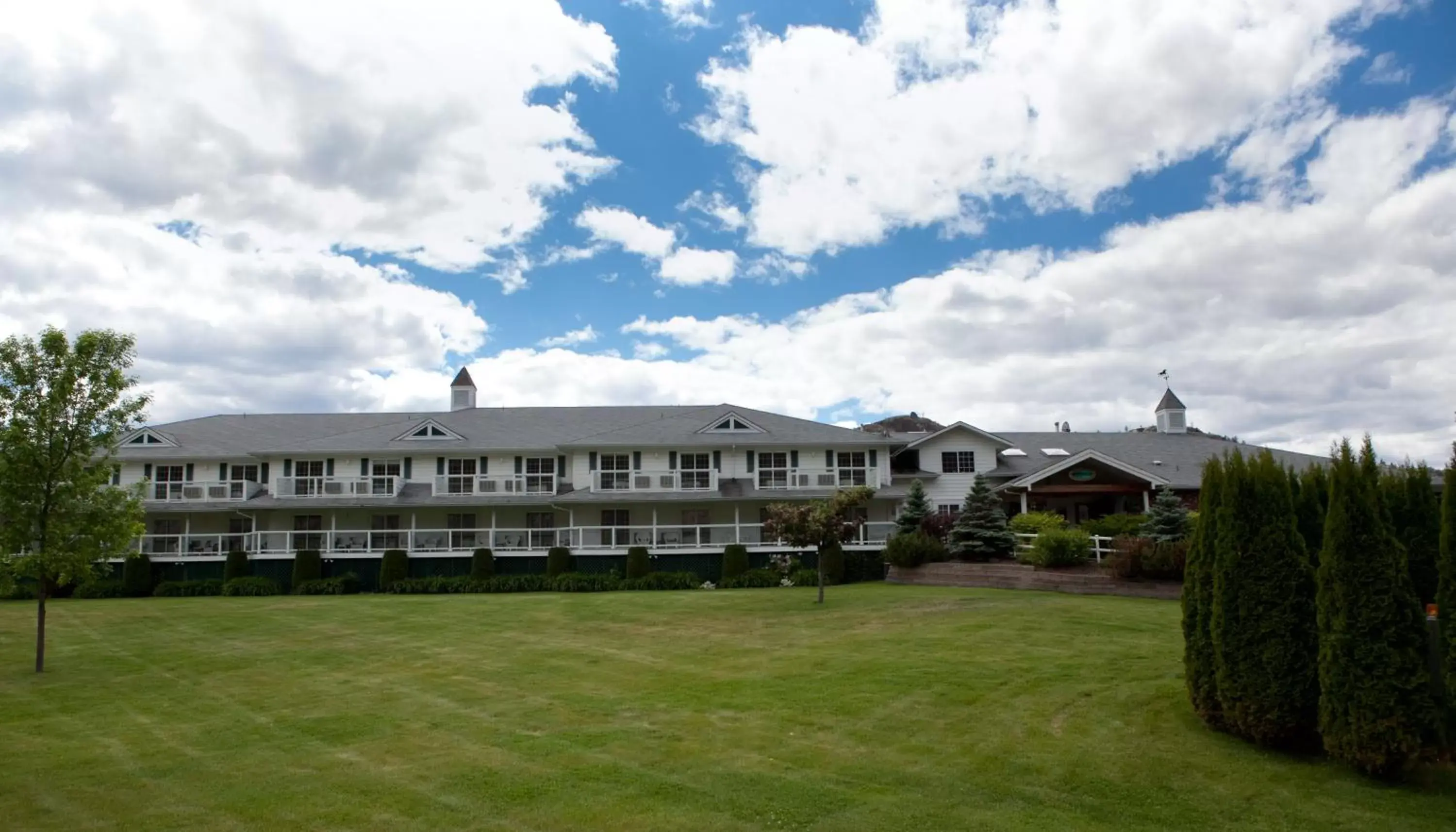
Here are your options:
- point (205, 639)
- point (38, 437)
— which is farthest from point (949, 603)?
point (38, 437)

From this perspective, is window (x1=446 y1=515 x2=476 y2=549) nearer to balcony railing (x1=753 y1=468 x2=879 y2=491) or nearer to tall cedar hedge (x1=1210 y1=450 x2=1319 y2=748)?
balcony railing (x1=753 y1=468 x2=879 y2=491)

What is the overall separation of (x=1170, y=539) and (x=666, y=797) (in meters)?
18.5

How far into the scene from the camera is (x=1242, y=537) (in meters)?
A: 8.89

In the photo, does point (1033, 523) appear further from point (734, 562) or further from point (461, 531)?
point (461, 531)

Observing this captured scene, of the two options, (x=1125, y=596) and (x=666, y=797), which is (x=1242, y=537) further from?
(x=1125, y=596)

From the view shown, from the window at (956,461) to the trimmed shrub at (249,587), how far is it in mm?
25702

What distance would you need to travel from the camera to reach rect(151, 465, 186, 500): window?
3850 cm

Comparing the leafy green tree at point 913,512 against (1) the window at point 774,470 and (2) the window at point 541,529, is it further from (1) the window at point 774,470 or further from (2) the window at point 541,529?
(2) the window at point 541,529

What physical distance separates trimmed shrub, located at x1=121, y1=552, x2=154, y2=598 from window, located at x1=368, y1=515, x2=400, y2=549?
300 inches

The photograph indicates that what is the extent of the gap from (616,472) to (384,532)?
9177 mm

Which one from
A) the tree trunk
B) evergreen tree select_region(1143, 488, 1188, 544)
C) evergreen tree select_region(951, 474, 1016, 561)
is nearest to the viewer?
the tree trunk

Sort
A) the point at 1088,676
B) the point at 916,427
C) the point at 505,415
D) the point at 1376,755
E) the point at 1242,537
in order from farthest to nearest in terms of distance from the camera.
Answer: the point at 916,427
the point at 505,415
the point at 1088,676
the point at 1242,537
the point at 1376,755

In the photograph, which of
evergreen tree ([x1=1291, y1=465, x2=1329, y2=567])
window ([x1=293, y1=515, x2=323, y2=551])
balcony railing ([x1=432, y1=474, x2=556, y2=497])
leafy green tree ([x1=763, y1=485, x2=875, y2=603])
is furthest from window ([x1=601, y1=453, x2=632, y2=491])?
evergreen tree ([x1=1291, y1=465, x2=1329, y2=567])

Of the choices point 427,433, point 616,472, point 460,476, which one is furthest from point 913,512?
point 427,433
